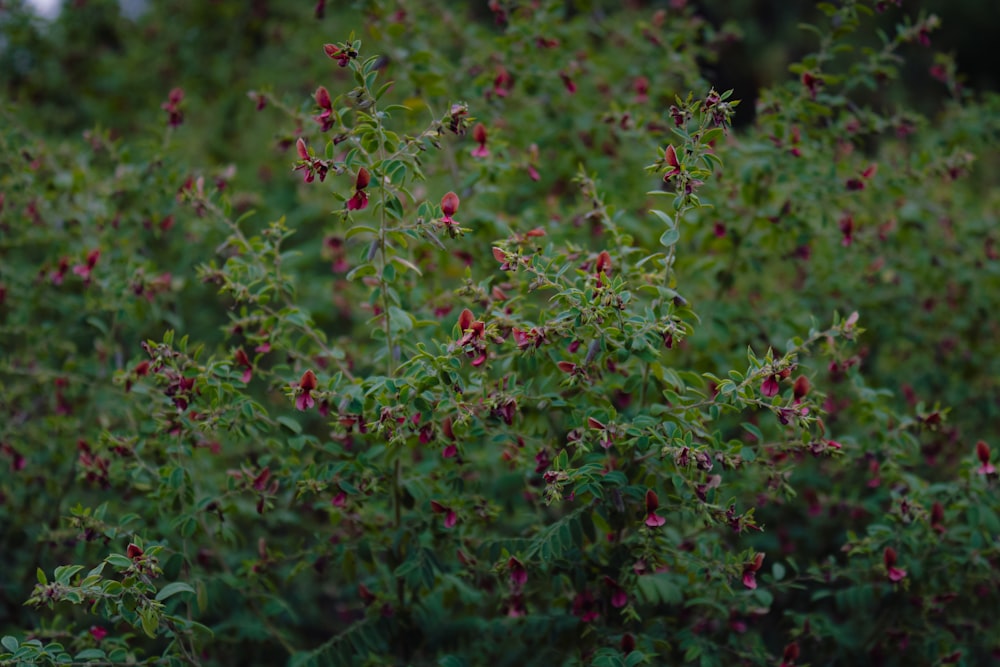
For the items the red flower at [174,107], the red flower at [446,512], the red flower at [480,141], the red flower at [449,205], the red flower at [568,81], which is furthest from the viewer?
the red flower at [568,81]

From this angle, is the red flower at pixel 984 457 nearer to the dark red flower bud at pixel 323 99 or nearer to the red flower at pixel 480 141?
the red flower at pixel 480 141

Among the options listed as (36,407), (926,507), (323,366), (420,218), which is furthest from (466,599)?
(36,407)

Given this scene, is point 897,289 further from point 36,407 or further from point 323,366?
point 36,407

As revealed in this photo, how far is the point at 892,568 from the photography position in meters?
2.29

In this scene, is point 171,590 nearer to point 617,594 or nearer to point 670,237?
point 617,594

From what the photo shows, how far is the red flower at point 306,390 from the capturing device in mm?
2014

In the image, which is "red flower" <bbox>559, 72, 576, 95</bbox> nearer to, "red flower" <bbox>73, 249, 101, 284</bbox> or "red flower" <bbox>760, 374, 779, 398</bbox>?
"red flower" <bbox>760, 374, 779, 398</bbox>

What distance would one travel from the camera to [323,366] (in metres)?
2.55

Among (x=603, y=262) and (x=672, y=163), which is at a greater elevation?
(x=672, y=163)

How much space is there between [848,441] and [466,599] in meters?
1.25

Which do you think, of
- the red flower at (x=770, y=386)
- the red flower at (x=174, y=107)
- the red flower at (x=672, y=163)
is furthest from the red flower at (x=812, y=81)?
the red flower at (x=174, y=107)

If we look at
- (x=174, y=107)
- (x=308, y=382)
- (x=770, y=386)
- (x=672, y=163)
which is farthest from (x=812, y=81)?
(x=174, y=107)

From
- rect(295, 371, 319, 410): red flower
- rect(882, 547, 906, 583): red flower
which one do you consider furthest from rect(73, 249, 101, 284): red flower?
rect(882, 547, 906, 583): red flower

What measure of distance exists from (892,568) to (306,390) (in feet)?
5.36
